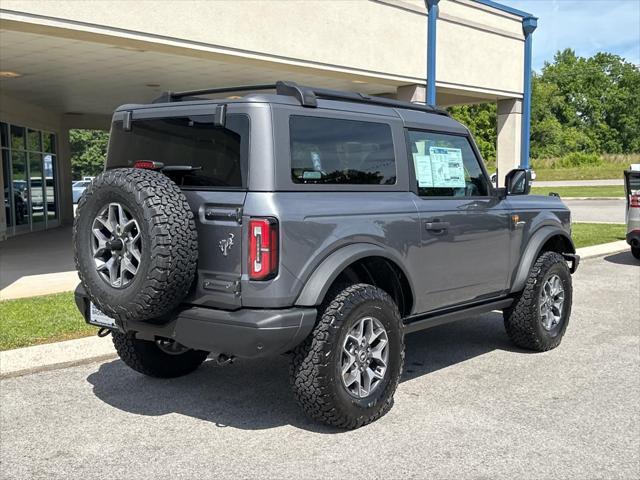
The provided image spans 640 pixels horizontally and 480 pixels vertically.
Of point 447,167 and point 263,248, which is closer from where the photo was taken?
point 263,248

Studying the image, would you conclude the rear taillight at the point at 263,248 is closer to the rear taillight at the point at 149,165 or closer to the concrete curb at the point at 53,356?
the rear taillight at the point at 149,165

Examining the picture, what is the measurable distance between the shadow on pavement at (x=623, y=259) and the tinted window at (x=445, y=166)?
7580 mm

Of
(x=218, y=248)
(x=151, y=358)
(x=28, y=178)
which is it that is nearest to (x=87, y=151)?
(x=28, y=178)

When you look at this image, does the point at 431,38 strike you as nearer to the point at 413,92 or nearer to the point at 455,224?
the point at 413,92

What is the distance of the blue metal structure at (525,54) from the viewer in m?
14.6

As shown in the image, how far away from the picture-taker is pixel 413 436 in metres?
4.11

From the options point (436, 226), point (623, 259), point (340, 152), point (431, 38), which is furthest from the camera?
point (431, 38)

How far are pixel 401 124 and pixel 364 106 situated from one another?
0.34m

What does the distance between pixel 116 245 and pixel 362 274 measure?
165cm

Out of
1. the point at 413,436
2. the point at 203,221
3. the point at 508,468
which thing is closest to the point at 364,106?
the point at 203,221

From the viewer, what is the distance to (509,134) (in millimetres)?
18406

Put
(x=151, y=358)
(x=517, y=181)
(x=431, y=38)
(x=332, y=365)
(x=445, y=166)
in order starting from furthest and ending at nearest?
(x=431, y=38) → (x=517, y=181) → (x=445, y=166) → (x=151, y=358) → (x=332, y=365)

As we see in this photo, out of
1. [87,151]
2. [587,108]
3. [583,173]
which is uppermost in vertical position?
[587,108]

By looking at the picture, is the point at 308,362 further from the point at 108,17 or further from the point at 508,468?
the point at 108,17
